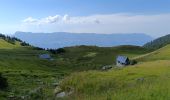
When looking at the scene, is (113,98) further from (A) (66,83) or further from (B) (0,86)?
(B) (0,86)

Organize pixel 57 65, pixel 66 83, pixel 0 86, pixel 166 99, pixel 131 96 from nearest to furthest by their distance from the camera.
Answer: pixel 166 99
pixel 131 96
pixel 66 83
pixel 0 86
pixel 57 65

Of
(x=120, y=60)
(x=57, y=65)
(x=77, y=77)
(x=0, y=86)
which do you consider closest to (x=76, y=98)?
(x=77, y=77)

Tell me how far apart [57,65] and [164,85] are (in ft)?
571

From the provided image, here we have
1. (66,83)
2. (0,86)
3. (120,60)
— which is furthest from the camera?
(120,60)

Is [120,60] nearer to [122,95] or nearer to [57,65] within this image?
[57,65]

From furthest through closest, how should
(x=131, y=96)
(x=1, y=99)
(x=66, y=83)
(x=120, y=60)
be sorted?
(x=120, y=60), (x=1, y=99), (x=66, y=83), (x=131, y=96)

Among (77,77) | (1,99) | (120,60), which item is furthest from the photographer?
(120,60)

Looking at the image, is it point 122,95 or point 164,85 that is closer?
point 122,95

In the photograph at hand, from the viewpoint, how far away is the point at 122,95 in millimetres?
14203

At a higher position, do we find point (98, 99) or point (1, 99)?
point (98, 99)

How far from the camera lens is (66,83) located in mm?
35469

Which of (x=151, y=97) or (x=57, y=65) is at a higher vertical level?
(x=151, y=97)

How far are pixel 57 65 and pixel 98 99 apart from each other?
573 feet

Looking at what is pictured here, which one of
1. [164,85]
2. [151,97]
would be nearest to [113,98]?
[151,97]
